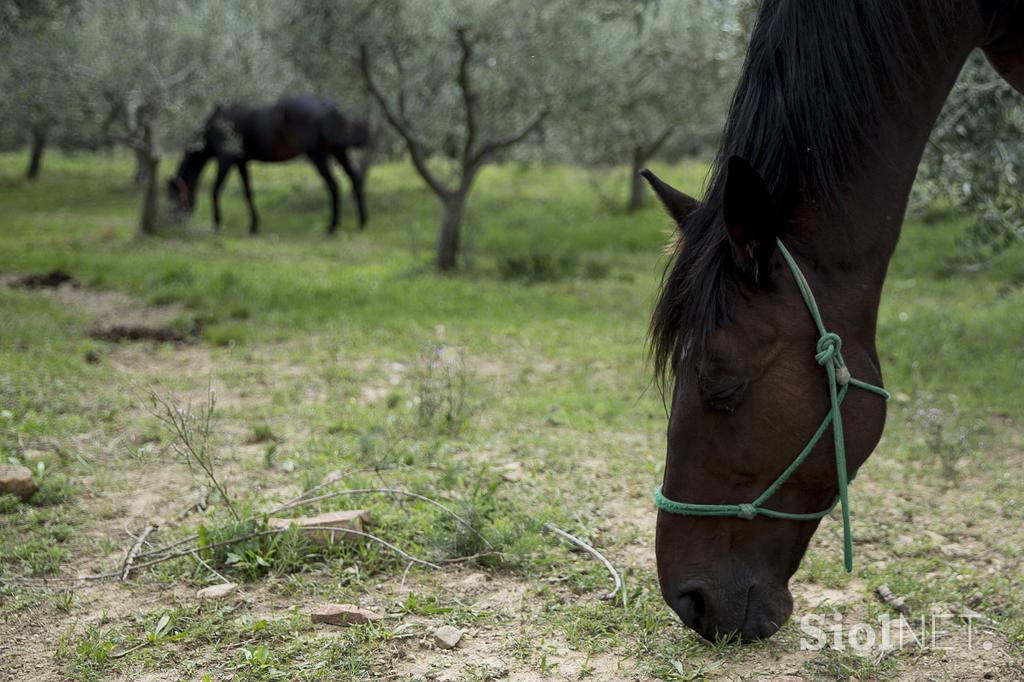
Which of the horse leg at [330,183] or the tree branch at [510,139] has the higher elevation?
the tree branch at [510,139]

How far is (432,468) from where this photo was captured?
4.18m

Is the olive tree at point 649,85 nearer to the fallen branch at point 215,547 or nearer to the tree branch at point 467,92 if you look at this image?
the tree branch at point 467,92

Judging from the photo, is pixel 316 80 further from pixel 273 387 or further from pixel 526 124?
pixel 273 387

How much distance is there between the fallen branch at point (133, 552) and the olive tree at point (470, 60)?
7.62m

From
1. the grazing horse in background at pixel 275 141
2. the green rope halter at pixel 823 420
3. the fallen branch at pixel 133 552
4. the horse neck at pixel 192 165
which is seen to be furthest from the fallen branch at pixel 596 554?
the horse neck at pixel 192 165

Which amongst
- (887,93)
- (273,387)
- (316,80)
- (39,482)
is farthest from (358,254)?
(887,93)

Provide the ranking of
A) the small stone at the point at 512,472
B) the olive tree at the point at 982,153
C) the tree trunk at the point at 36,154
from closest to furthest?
the small stone at the point at 512,472 → the olive tree at the point at 982,153 → the tree trunk at the point at 36,154

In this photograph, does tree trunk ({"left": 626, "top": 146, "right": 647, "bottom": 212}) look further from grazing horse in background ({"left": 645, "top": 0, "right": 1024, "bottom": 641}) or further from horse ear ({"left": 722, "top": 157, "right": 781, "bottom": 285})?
horse ear ({"left": 722, "top": 157, "right": 781, "bottom": 285})

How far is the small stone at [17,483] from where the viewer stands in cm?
367

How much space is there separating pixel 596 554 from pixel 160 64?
462 inches

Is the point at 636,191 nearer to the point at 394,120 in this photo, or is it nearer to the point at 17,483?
the point at 394,120

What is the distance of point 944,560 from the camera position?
11.4ft

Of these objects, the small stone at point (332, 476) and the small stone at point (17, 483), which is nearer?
the small stone at point (17, 483)

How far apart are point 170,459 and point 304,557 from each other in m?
1.45
